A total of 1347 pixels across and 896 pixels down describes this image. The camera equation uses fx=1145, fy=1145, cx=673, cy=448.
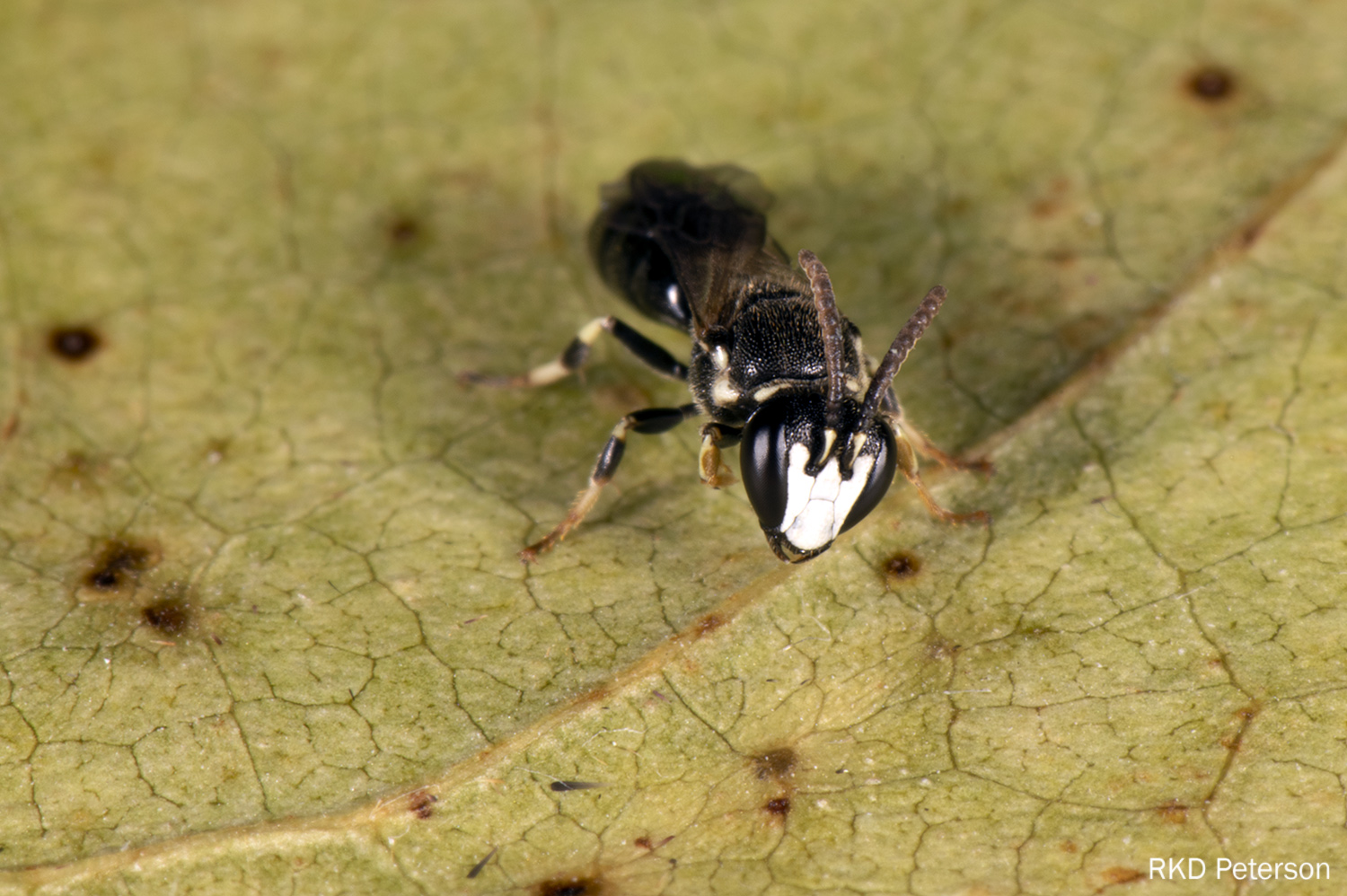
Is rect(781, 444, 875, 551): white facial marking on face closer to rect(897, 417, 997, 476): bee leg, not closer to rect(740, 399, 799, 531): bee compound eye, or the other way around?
rect(740, 399, 799, 531): bee compound eye

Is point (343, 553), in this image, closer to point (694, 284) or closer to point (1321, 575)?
point (694, 284)

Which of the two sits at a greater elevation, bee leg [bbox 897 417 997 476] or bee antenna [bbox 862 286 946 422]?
bee antenna [bbox 862 286 946 422]

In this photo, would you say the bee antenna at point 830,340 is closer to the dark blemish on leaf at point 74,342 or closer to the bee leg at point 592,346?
the bee leg at point 592,346

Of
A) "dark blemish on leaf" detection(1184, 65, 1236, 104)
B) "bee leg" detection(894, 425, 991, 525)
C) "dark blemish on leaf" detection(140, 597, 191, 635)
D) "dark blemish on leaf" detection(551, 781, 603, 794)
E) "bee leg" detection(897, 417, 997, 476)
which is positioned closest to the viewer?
"dark blemish on leaf" detection(551, 781, 603, 794)

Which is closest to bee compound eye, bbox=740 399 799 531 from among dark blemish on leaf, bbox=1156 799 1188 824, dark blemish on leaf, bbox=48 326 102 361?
dark blemish on leaf, bbox=1156 799 1188 824

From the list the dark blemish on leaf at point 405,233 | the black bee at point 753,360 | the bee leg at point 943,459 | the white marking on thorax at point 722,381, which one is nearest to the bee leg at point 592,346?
the black bee at point 753,360

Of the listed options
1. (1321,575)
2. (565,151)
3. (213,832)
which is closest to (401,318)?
(565,151)

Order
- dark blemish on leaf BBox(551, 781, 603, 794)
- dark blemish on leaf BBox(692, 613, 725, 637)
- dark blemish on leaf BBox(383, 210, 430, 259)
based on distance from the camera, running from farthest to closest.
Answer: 1. dark blemish on leaf BBox(383, 210, 430, 259)
2. dark blemish on leaf BBox(692, 613, 725, 637)
3. dark blemish on leaf BBox(551, 781, 603, 794)
